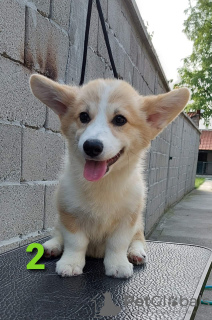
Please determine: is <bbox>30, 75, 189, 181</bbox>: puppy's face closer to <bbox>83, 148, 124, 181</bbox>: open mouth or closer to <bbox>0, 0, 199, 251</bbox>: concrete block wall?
<bbox>83, 148, 124, 181</bbox>: open mouth

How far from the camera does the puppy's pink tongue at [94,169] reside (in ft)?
4.41

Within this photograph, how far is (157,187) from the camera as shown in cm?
561

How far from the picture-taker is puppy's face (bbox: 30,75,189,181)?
135 cm

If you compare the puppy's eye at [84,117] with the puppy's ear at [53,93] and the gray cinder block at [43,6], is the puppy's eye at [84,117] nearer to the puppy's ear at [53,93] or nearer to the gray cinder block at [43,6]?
the puppy's ear at [53,93]

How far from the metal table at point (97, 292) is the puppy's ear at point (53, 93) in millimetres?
817

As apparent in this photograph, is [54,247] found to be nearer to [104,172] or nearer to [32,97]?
[104,172]

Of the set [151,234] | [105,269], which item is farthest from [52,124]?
[151,234]

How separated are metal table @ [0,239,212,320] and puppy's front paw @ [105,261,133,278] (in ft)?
0.09

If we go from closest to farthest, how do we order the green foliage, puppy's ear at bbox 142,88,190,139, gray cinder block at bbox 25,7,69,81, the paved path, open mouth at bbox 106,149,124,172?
open mouth at bbox 106,149,124,172, puppy's ear at bbox 142,88,190,139, gray cinder block at bbox 25,7,69,81, the paved path, the green foliage

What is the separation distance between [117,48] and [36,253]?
222 cm

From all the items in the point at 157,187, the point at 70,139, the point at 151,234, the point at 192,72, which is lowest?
the point at 151,234

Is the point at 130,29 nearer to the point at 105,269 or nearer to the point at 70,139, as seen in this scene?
the point at 70,139

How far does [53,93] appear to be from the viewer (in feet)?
5.22

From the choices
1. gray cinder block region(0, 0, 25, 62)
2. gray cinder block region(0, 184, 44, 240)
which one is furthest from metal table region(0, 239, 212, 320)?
gray cinder block region(0, 0, 25, 62)
